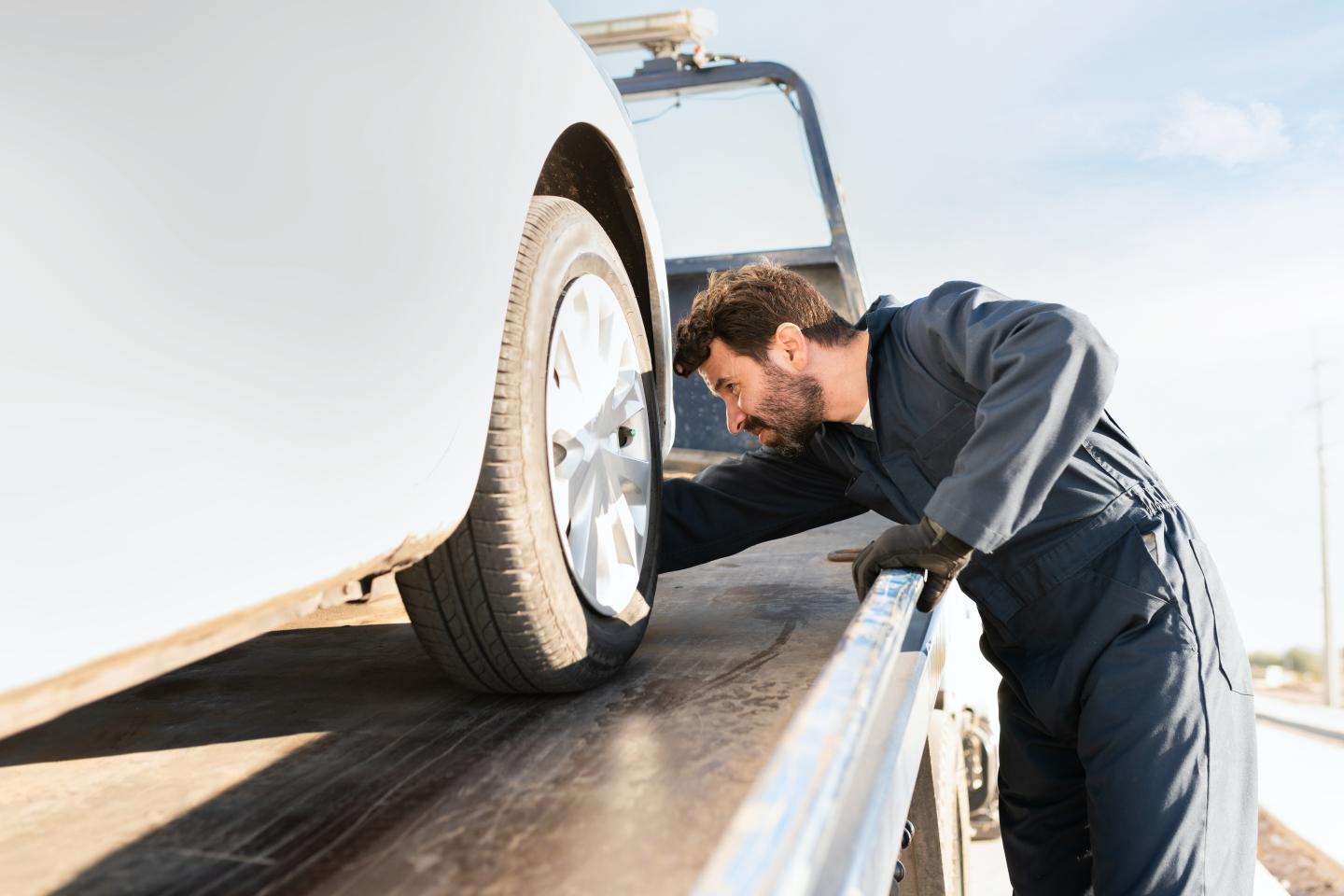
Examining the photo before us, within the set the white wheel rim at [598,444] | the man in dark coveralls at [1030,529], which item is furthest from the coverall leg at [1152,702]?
the white wheel rim at [598,444]

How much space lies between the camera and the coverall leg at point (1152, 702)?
1.52 m

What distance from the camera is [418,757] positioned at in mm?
1162

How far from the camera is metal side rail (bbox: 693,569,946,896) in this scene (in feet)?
1.94

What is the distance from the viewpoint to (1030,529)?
167 cm

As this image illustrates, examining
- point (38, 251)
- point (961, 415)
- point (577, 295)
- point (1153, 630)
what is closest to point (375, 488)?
point (38, 251)

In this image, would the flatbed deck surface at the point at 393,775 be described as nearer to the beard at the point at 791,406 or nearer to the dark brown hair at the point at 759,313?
the beard at the point at 791,406

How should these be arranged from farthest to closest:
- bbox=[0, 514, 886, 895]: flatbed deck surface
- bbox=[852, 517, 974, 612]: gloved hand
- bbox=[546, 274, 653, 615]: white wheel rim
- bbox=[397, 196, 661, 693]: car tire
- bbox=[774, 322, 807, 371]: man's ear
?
1. bbox=[774, 322, 807, 371]: man's ear
2. bbox=[852, 517, 974, 612]: gloved hand
3. bbox=[546, 274, 653, 615]: white wheel rim
4. bbox=[397, 196, 661, 693]: car tire
5. bbox=[0, 514, 886, 895]: flatbed deck surface

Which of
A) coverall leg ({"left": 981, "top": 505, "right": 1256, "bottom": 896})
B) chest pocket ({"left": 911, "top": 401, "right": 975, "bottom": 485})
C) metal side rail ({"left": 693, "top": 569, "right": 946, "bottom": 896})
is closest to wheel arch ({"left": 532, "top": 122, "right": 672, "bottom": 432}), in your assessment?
chest pocket ({"left": 911, "top": 401, "right": 975, "bottom": 485})

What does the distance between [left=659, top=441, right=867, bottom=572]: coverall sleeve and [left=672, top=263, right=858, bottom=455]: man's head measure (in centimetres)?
7

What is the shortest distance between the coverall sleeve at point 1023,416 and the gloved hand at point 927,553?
0.10 feet

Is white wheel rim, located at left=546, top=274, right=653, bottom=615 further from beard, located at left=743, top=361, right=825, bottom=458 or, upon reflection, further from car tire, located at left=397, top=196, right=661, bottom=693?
beard, located at left=743, top=361, right=825, bottom=458

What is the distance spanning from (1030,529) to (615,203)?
893mm

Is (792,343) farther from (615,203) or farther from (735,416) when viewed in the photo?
(615,203)

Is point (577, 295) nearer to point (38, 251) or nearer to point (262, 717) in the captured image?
point (262, 717)
